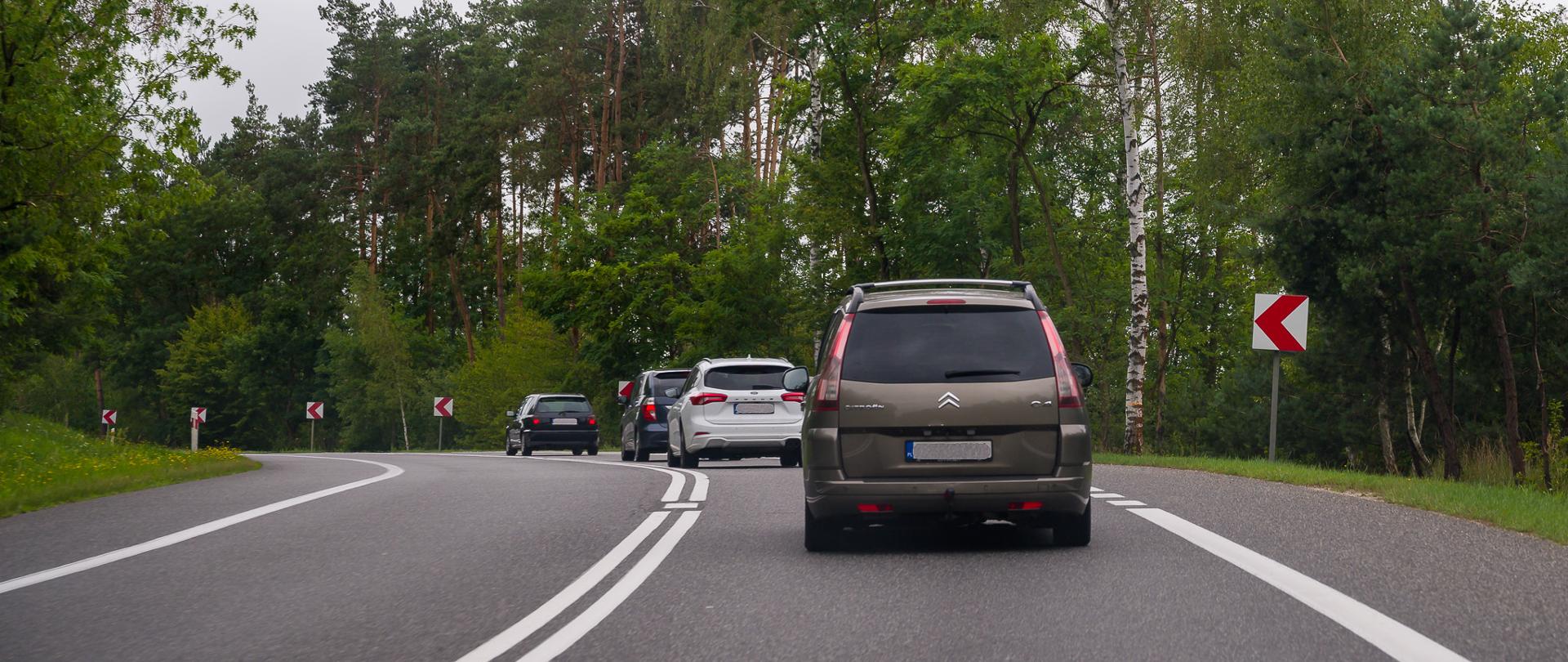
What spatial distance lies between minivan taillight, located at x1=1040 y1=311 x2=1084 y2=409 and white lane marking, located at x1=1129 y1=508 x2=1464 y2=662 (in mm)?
1194

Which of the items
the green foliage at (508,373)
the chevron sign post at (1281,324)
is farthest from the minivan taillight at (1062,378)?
the green foliage at (508,373)

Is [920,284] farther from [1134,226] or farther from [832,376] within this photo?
[1134,226]

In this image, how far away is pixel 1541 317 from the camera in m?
31.2

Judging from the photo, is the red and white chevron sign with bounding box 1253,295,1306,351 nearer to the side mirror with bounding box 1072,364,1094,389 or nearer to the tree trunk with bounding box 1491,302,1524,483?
the side mirror with bounding box 1072,364,1094,389

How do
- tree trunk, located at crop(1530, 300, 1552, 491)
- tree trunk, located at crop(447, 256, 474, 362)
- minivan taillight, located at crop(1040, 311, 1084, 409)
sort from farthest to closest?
tree trunk, located at crop(447, 256, 474, 362)
tree trunk, located at crop(1530, 300, 1552, 491)
minivan taillight, located at crop(1040, 311, 1084, 409)

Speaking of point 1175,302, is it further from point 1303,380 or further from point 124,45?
point 124,45

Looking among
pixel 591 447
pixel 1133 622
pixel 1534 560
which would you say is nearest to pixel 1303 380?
pixel 591 447

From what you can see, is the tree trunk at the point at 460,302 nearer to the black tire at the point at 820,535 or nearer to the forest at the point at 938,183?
the forest at the point at 938,183

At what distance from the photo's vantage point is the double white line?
20.7ft

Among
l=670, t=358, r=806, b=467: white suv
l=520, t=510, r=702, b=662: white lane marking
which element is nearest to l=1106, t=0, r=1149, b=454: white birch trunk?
l=670, t=358, r=806, b=467: white suv

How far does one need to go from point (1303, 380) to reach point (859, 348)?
108 feet

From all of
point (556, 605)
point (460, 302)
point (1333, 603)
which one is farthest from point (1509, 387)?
point (460, 302)

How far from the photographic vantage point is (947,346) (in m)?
9.42

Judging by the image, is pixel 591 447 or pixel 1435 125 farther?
pixel 591 447
